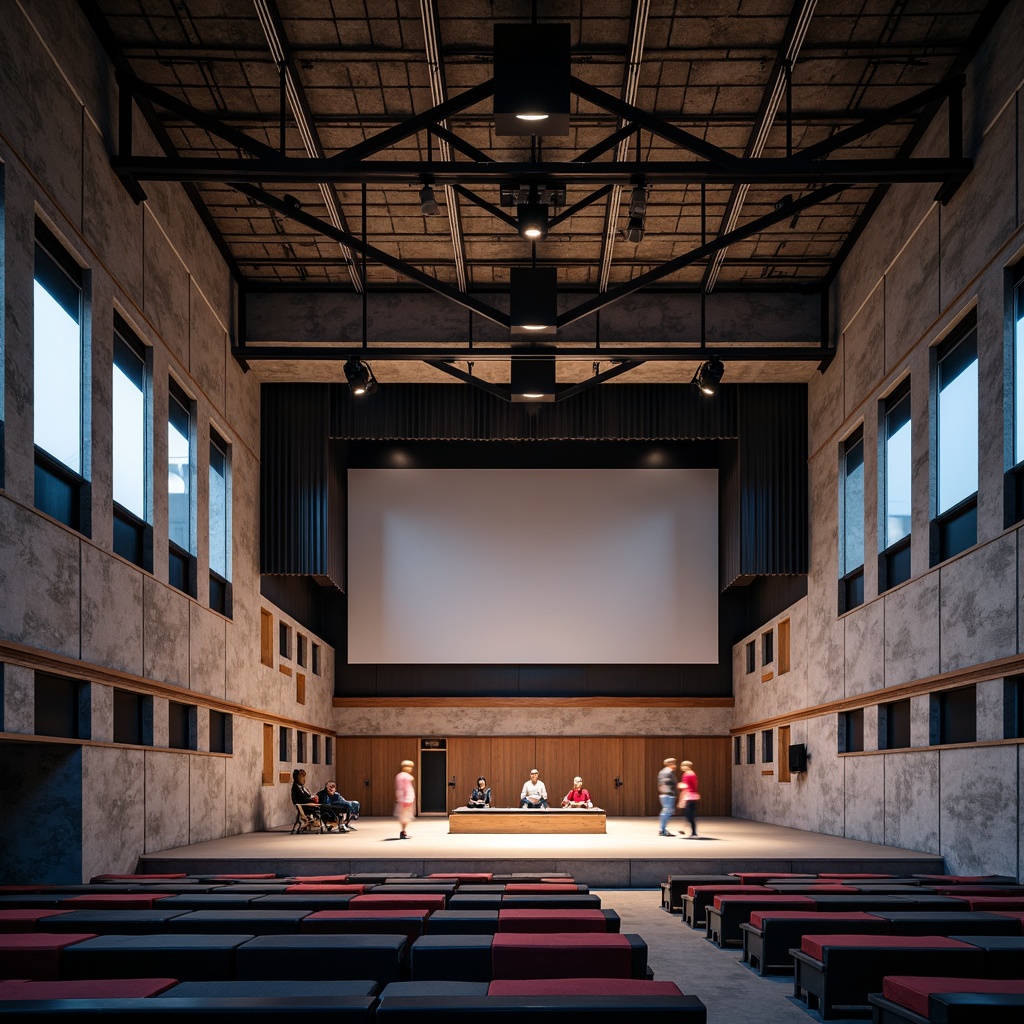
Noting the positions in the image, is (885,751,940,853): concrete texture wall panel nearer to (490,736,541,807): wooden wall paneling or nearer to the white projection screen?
the white projection screen

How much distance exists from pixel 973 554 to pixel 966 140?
454 cm

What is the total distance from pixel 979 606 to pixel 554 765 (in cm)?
1637

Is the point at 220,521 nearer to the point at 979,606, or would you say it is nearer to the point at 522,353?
the point at 522,353

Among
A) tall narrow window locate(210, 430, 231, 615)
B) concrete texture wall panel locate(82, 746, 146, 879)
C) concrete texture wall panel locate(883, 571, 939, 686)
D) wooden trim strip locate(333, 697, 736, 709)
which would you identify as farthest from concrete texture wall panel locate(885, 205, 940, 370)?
wooden trim strip locate(333, 697, 736, 709)

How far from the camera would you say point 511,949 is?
17.5ft

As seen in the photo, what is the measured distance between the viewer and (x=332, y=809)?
64.4ft

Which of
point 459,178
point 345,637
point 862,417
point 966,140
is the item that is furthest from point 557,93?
point 345,637

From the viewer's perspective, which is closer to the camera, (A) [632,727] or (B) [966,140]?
(B) [966,140]

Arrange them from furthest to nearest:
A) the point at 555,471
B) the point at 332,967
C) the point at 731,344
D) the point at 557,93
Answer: the point at 555,471
the point at 731,344
the point at 557,93
the point at 332,967

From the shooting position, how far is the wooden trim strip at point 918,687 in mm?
11211

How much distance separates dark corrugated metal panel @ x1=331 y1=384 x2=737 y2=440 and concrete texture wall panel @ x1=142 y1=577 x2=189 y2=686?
22.8 feet

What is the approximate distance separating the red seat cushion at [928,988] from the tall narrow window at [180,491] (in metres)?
12.0

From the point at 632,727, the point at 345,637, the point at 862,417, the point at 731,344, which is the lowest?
the point at 632,727

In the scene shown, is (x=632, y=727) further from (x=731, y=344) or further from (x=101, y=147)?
(x=101, y=147)
